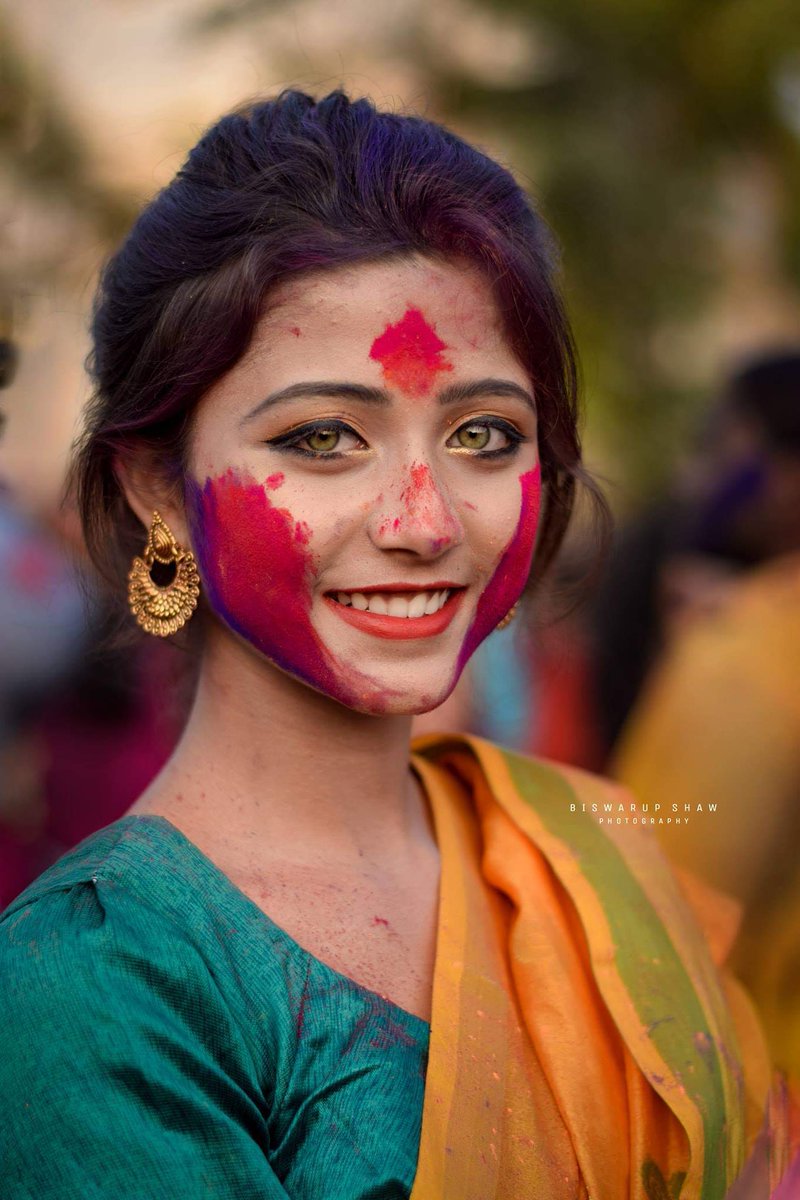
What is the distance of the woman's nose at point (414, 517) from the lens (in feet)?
5.58

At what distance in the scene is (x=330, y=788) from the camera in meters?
1.94

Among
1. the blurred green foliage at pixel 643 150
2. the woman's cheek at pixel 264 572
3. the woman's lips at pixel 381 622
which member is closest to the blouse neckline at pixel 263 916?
the woman's cheek at pixel 264 572

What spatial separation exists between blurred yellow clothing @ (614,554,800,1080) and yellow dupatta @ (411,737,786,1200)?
876 millimetres

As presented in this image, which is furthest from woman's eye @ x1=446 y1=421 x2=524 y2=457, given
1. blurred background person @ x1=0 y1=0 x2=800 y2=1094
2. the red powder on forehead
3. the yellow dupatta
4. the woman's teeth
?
blurred background person @ x1=0 y1=0 x2=800 y2=1094

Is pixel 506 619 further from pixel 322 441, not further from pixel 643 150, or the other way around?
pixel 643 150

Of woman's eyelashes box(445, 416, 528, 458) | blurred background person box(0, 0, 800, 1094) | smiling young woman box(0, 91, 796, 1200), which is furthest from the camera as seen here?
blurred background person box(0, 0, 800, 1094)

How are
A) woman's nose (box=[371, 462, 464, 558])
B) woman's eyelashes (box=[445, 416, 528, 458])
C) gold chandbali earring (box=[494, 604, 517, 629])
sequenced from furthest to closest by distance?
gold chandbali earring (box=[494, 604, 517, 629]), woman's eyelashes (box=[445, 416, 528, 458]), woman's nose (box=[371, 462, 464, 558])

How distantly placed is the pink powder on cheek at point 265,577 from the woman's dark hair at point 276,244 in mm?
136

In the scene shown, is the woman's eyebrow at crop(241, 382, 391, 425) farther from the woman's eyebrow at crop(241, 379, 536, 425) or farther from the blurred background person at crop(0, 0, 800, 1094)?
the blurred background person at crop(0, 0, 800, 1094)

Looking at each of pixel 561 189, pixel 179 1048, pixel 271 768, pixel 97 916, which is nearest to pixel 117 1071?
pixel 179 1048

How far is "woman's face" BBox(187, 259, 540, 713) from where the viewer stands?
5.67 feet

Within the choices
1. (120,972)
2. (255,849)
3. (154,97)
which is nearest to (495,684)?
(154,97)

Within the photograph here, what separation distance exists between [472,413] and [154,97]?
10.6 feet

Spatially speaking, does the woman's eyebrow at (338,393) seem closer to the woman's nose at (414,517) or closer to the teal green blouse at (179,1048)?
the woman's nose at (414,517)
